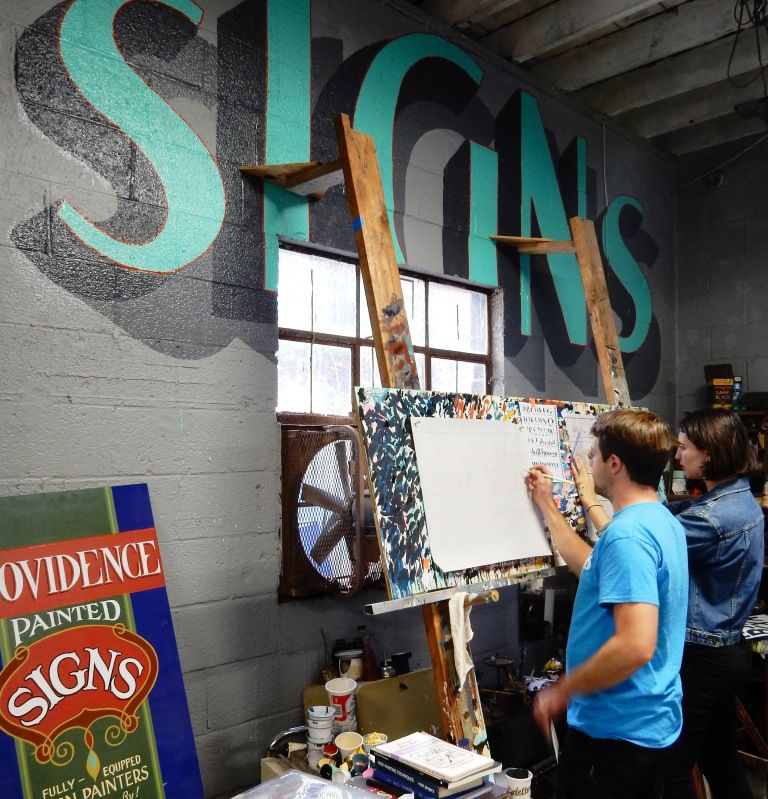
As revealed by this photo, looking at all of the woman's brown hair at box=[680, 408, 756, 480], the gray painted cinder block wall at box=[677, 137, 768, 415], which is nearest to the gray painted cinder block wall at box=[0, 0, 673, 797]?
the woman's brown hair at box=[680, 408, 756, 480]

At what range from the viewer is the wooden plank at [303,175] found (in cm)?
253

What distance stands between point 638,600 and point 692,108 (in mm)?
3798

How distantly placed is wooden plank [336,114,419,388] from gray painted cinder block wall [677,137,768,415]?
3.11 m

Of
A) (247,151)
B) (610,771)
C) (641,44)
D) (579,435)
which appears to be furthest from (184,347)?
(641,44)

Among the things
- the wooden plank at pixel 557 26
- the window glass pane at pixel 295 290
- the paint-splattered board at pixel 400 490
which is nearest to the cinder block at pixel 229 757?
the paint-splattered board at pixel 400 490

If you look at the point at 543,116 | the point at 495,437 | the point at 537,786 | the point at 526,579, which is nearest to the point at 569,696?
the point at 526,579

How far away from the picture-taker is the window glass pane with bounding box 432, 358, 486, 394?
3.37m

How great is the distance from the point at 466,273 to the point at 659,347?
6.16ft

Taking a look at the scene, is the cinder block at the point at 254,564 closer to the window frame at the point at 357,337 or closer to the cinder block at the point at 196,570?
the cinder block at the point at 196,570

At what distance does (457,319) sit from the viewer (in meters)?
3.48

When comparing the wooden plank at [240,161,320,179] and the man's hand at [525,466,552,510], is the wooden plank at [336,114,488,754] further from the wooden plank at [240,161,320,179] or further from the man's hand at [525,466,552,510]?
the man's hand at [525,466,552,510]

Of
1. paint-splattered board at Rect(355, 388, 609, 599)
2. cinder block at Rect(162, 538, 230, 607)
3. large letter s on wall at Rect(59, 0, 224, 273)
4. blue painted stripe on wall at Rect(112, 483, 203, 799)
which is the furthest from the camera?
cinder block at Rect(162, 538, 230, 607)

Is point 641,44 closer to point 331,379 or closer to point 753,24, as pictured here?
point 753,24

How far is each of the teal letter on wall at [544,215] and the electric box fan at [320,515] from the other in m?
1.45
